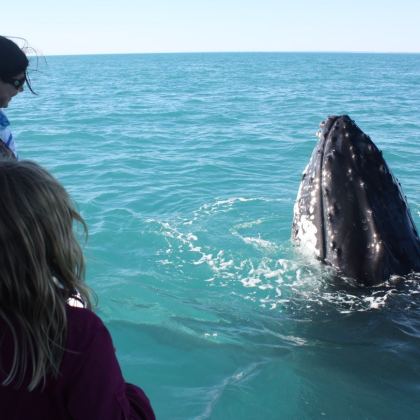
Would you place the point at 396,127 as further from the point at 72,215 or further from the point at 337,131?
the point at 72,215

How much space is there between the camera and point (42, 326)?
1854 millimetres

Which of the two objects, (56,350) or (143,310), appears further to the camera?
(143,310)

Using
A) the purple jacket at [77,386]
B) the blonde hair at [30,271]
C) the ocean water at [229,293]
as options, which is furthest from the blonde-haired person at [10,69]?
the purple jacket at [77,386]

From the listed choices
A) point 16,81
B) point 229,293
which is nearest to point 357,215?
point 229,293

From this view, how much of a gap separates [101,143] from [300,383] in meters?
13.4

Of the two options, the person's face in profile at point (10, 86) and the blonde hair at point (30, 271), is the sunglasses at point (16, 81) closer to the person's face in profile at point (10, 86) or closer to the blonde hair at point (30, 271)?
the person's face in profile at point (10, 86)

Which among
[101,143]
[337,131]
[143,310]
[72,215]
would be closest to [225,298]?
[143,310]

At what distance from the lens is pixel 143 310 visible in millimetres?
6434

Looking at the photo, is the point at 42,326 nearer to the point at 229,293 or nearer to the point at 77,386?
the point at 77,386

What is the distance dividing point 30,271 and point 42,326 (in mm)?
188

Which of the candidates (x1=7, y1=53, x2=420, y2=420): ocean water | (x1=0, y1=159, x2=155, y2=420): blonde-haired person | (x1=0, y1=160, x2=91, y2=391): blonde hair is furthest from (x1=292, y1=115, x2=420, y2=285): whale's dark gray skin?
(x1=0, y1=160, x2=91, y2=391): blonde hair

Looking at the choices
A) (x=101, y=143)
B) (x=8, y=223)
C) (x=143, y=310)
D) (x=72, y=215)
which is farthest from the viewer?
(x=101, y=143)

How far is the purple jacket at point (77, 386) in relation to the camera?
74.1 inches

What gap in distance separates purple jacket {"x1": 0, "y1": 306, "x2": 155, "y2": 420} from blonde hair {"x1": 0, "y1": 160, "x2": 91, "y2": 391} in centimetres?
4
